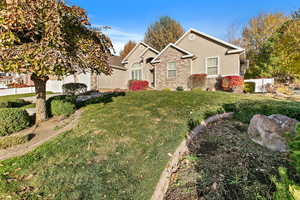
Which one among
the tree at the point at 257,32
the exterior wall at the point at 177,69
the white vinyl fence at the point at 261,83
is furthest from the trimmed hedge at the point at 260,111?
the tree at the point at 257,32

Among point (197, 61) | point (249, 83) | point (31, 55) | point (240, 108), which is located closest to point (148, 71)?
point (197, 61)

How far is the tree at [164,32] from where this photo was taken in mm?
30344

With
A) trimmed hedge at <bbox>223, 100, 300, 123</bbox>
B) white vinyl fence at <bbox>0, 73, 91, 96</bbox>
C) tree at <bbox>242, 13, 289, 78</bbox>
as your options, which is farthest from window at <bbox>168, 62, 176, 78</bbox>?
tree at <bbox>242, 13, 289, 78</bbox>

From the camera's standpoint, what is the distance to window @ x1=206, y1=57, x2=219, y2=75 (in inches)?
518

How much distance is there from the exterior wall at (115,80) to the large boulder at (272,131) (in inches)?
620

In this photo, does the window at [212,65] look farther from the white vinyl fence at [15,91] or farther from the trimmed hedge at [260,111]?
the white vinyl fence at [15,91]

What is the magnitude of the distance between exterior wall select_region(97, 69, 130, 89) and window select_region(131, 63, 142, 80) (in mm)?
892

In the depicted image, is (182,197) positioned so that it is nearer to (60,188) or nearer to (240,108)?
(60,188)

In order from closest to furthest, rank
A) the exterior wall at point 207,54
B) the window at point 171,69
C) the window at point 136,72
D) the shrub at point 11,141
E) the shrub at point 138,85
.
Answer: the shrub at point 11,141 < the exterior wall at point 207,54 < the window at point 171,69 < the shrub at point 138,85 < the window at point 136,72

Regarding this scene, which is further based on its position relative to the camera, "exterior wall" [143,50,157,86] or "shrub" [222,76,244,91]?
"exterior wall" [143,50,157,86]

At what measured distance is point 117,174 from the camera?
8.55ft

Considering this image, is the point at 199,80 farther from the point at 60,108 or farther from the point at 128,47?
the point at 128,47

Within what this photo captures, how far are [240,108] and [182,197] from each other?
13.9 ft

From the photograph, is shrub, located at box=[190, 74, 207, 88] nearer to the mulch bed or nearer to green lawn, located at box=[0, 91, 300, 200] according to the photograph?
green lawn, located at box=[0, 91, 300, 200]
